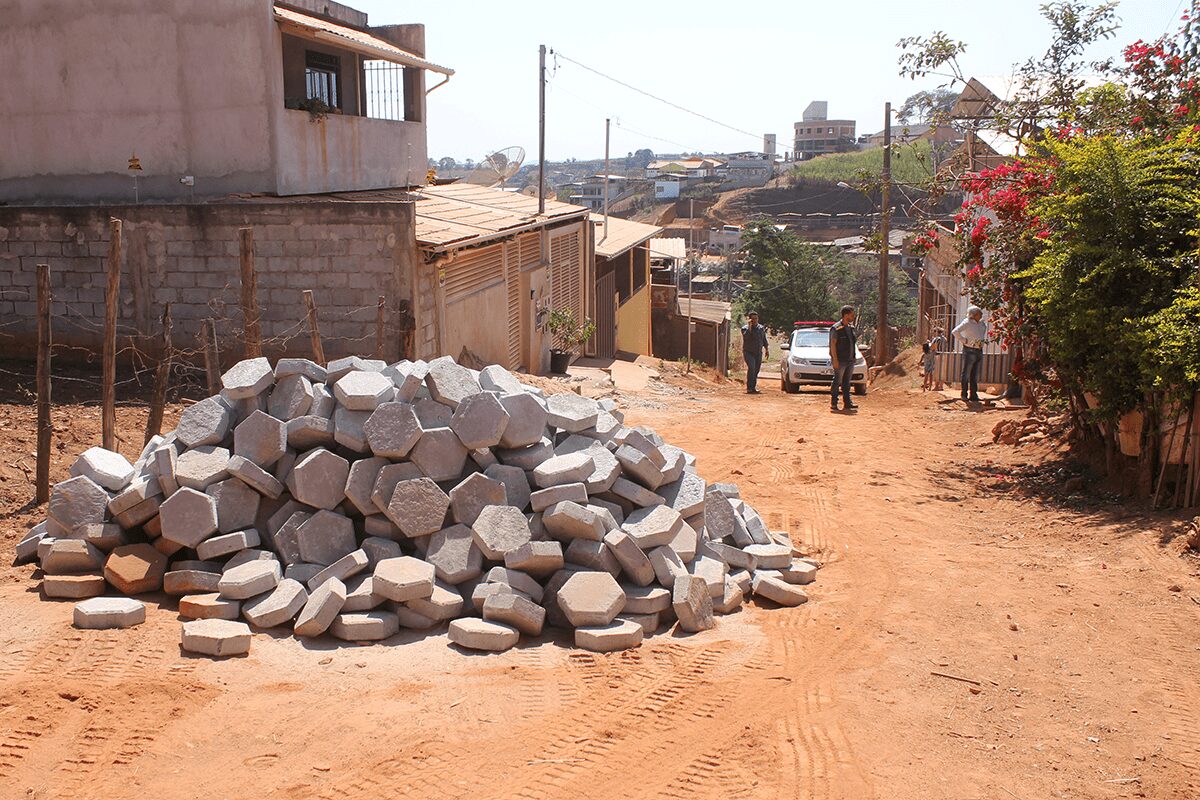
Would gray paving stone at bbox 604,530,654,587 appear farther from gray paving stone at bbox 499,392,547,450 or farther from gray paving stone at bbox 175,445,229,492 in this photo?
gray paving stone at bbox 175,445,229,492

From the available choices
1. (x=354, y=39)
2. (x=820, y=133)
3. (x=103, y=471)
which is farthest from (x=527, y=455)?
(x=820, y=133)

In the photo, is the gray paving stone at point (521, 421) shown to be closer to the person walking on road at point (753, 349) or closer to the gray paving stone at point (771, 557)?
the gray paving stone at point (771, 557)

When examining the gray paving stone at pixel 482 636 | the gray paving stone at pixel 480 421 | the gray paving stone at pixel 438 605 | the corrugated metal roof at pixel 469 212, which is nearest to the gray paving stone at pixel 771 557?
the gray paving stone at pixel 480 421

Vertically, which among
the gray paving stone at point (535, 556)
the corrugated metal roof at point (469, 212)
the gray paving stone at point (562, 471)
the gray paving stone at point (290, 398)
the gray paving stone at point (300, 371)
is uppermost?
the corrugated metal roof at point (469, 212)

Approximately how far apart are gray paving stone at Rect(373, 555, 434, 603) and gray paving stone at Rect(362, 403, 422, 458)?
823 mm

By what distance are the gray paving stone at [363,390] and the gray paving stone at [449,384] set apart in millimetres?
308

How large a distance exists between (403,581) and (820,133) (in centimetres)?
12717

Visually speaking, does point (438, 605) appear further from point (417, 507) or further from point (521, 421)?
point (521, 421)

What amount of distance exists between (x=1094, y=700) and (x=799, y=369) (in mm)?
15582

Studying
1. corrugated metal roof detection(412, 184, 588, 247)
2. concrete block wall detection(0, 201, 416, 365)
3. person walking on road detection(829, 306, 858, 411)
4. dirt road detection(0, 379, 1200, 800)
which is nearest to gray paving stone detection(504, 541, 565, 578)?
dirt road detection(0, 379, 1200, 800)

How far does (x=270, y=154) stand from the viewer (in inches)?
592

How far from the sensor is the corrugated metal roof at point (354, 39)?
15246 millimetres

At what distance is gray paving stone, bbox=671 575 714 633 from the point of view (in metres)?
6.66

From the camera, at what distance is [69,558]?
7.02m
